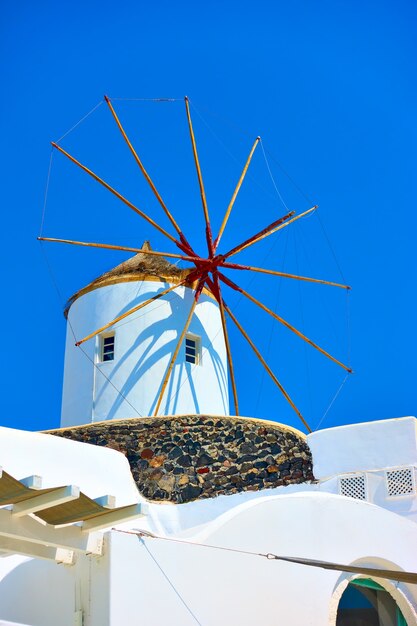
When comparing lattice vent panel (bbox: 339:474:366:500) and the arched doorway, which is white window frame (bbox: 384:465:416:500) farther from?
the arched doorway

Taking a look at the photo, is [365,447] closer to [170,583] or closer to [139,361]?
[170,583]

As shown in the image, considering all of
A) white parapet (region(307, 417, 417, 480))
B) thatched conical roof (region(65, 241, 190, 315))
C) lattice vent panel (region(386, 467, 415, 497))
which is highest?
thatched conical roof (region(65, 241, 190, 315))

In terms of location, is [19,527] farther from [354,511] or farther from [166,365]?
[166,365]

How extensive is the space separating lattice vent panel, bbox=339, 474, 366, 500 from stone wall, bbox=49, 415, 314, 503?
56cm

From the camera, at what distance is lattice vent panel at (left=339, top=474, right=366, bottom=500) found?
12578 millimetres

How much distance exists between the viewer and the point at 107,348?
16.6 meters

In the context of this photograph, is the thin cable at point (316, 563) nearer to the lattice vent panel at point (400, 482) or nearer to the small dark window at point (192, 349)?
the lattice vent panel at point (400, 482)

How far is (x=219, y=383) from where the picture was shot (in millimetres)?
17172

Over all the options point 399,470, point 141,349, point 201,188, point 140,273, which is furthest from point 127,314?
point 399,470

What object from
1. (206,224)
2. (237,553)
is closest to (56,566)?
(237,553)

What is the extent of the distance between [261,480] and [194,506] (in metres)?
1.08

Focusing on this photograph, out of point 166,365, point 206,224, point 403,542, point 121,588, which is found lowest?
point 121,588

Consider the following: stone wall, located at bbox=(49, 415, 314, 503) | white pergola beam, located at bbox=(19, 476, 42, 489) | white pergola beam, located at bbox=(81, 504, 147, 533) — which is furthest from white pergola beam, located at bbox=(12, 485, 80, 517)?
stone wall, located at bbox=(49, 415, 314, 503)

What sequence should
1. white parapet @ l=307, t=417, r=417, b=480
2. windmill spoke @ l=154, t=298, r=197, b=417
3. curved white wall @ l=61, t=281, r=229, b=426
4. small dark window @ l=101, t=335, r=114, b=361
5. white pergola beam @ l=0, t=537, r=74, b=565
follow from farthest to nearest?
small dark window @ l=101, t=335, r=114, b=361
curved white wall @ l=61, t=281, r=229, b=426
windmill spoke @ l=154, t=298, r=197, b=417
white parapet @ l=307, t=417, r=417, b=480
white pergola beam @ l=0, t=537, r=74, b=565
